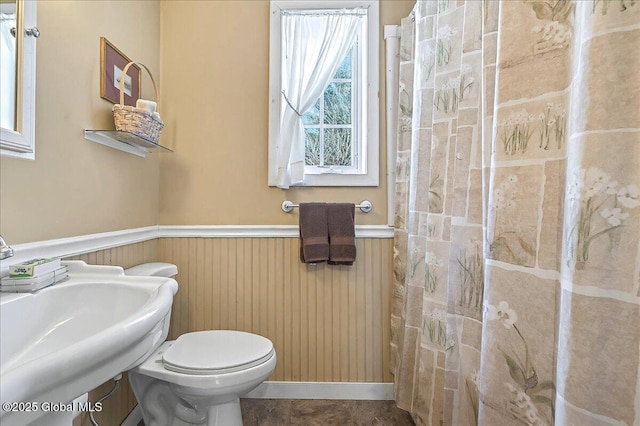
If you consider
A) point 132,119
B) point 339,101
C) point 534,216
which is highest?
point 339,101

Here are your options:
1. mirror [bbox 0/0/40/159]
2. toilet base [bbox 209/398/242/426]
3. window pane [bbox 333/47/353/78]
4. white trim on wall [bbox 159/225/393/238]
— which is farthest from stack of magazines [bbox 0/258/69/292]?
window pane [bbox 333/47/353/78]

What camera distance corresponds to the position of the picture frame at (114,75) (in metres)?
1.22

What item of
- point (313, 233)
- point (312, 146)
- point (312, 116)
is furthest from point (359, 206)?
point (312, 116)

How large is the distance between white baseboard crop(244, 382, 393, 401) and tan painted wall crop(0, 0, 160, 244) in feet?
3.68

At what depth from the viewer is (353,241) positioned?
1.58m

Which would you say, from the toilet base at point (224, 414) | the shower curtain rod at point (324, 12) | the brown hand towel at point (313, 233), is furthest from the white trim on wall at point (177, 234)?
the shower curtain rod at point (324, 12)

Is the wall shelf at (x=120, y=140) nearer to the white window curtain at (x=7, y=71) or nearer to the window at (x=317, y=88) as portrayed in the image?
the white window curtain at (x=7, y=71)

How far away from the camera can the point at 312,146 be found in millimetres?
1770

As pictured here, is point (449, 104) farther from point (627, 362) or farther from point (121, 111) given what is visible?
point (121, 111)

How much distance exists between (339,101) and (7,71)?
1373 mm

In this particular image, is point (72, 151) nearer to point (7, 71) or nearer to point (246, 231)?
point (7, 71)

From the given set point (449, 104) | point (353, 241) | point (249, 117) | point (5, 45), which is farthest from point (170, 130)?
point (449, 104)

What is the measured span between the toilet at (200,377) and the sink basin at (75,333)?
0.41 meters

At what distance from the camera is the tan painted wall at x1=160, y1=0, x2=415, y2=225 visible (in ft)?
5.51
